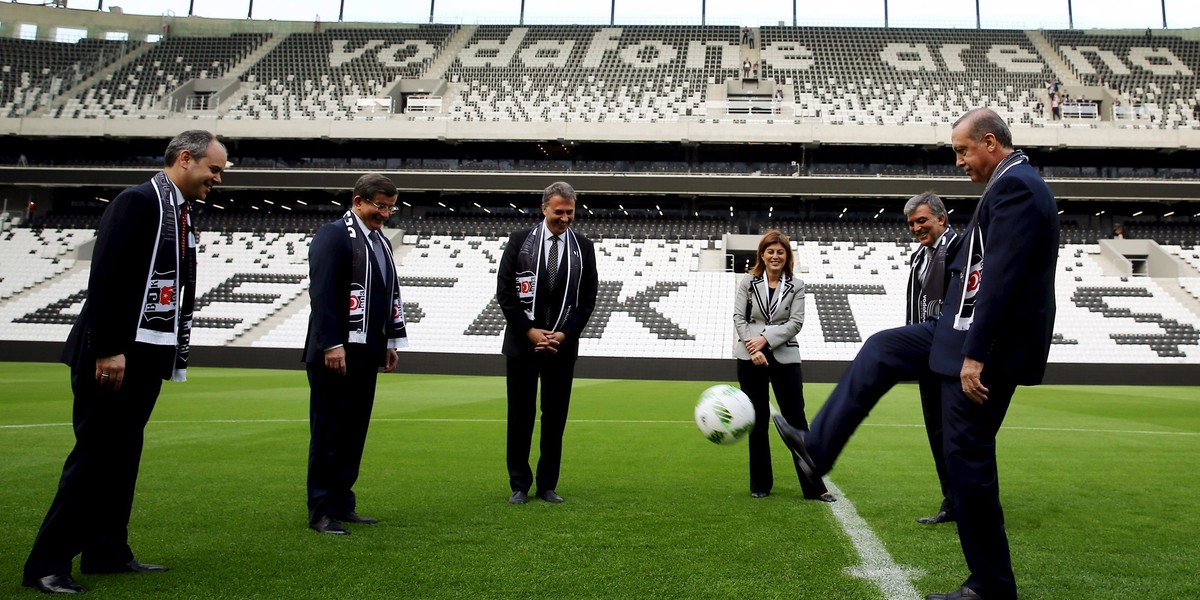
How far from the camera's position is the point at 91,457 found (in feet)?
12.2

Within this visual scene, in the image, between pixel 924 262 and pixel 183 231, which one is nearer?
pixel 183 231

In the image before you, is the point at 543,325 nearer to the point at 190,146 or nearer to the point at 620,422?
the point at 190,146

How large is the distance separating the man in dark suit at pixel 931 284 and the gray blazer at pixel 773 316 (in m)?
0.83

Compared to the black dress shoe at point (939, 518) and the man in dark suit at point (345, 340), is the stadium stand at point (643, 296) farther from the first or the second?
the man in dark suit at point (345, 340)

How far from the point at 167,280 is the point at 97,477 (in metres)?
0.94

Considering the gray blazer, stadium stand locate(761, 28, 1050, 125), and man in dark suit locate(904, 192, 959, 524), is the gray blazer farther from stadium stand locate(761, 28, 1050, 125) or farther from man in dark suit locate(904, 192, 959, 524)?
stadium stand locate(761, 28, 1050, 125)

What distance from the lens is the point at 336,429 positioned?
509 centimetres

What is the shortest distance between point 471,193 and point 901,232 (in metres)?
20.8

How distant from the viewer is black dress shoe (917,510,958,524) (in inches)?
206

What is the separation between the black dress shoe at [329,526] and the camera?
4718 millimetres

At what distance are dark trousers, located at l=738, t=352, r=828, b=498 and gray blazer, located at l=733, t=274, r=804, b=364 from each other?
0.08 m

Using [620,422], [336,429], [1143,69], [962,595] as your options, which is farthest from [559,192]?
[1143,69]

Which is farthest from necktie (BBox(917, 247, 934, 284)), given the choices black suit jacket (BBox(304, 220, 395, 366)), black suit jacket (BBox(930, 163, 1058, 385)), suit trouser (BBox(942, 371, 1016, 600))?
black suit jacket (BBox(304, 220, 395, 366))

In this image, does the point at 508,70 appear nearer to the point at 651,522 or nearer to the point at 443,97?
the point at 443,97
